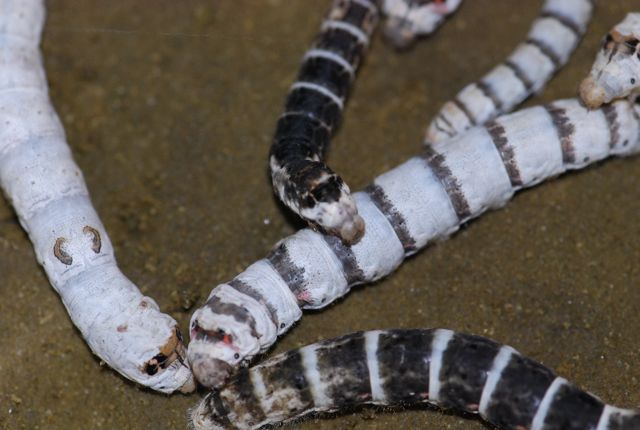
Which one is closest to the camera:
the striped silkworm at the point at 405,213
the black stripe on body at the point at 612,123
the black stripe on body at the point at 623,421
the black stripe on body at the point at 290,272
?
the black stripe on body at the point at 623,421

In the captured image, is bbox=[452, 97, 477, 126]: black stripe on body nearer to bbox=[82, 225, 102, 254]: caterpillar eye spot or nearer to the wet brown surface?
the wet brown surface

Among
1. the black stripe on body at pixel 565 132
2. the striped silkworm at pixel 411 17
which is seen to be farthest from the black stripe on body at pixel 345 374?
the striped silkworm at pixel 411 17

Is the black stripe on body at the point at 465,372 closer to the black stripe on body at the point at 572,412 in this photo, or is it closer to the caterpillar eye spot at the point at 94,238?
the black stripe on body at the point at 572,412

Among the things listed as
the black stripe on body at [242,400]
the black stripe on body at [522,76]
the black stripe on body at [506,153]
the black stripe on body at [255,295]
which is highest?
the black stripe on body at [522,76]

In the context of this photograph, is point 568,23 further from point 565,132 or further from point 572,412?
point 572,412

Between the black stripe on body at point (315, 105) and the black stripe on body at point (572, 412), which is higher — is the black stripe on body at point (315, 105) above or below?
above

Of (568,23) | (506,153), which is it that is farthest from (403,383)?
(568,23)
